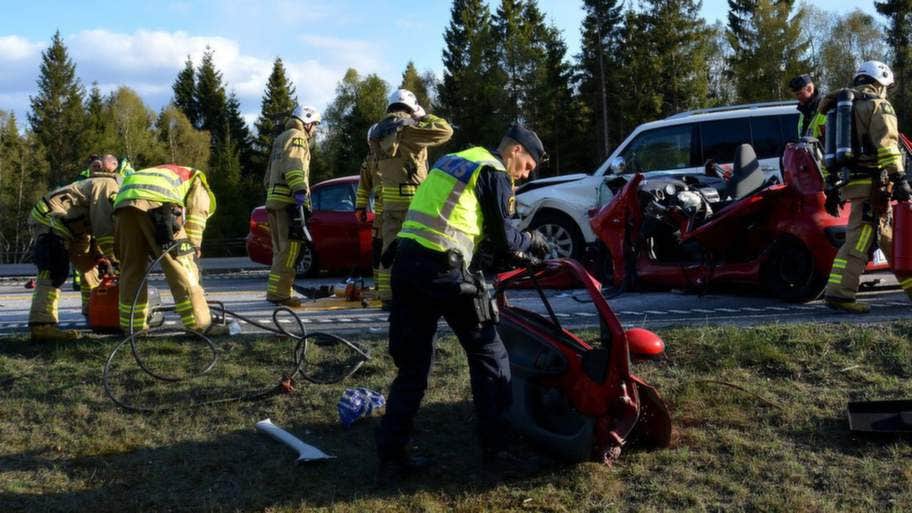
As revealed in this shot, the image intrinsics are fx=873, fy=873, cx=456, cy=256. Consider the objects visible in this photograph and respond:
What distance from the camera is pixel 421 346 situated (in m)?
4.21

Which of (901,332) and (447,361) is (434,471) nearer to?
(447,361)

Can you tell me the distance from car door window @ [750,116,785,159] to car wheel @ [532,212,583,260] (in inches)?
92.2

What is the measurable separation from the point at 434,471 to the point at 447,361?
157 cm

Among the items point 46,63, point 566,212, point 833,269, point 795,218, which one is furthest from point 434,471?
point 46,63

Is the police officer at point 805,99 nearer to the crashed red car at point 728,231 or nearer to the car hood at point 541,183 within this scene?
the crashed red car at point 728,231

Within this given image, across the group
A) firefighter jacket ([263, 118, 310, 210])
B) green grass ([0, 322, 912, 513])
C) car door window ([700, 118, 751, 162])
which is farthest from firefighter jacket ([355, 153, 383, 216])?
car door window ([700, 118, 751, 162])

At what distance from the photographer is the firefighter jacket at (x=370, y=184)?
8.06 metres

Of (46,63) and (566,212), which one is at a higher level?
(46,63)

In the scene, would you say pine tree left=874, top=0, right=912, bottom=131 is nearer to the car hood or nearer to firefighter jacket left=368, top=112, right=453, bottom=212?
the car hood

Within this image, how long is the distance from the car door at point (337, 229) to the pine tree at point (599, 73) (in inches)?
1136

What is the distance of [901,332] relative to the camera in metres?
5.79

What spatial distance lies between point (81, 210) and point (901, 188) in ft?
21.2

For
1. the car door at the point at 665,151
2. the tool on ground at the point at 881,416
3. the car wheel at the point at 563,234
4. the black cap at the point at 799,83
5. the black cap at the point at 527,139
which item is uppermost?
the black cap at the point at 799,83

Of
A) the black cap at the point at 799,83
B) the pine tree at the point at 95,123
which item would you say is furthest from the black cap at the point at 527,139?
the pine tree at the point at 95,123
